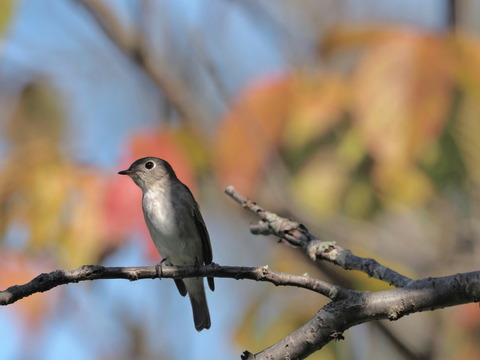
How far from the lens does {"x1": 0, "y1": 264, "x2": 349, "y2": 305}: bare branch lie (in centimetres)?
191

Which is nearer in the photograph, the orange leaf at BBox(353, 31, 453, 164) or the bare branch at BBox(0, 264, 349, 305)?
the bare branch at BBox(0, 264, 349, 305)

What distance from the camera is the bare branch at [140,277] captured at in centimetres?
191

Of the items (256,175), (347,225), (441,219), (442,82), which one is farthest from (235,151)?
(441,219)

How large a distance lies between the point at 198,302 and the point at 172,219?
2.62 feet

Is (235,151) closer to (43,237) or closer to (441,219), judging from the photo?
(43,237)

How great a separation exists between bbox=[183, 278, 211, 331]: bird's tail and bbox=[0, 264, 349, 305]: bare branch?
8.45 feet

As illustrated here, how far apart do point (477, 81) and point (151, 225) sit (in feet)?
7.18

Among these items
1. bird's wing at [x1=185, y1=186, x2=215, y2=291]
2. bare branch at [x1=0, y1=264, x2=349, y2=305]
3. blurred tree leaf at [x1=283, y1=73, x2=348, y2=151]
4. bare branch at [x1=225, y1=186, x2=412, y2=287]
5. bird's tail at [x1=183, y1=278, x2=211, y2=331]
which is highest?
blurred tree leaf at [x1=283, y1=73, x2=348, y2=151]

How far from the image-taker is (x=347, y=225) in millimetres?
Answer: 3945

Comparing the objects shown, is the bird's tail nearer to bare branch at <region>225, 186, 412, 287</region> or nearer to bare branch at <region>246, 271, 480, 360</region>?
bare branch at <region>225, 186, 412, 287</region>

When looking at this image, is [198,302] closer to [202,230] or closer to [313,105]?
[202,230]

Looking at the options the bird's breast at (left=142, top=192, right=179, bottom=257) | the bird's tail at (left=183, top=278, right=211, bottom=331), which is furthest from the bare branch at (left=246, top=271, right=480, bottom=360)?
the bird's tail at (left=183, top=278, right=211, bottom=331)

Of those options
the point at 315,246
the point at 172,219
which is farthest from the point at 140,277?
the point at 172,219

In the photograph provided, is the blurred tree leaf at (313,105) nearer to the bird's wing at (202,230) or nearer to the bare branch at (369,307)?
the bird's wing at (202,230)
